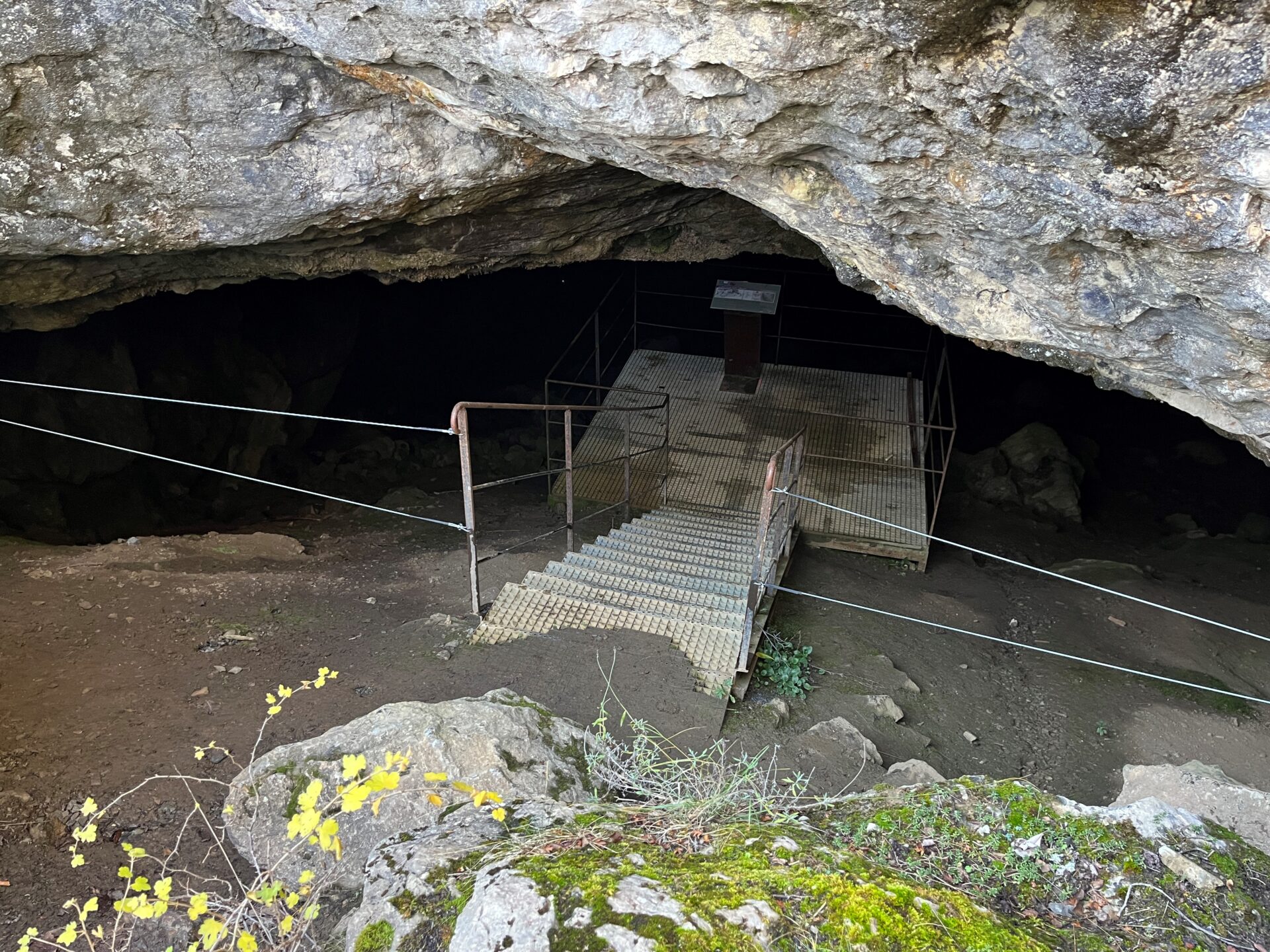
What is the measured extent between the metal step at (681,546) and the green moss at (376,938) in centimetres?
400

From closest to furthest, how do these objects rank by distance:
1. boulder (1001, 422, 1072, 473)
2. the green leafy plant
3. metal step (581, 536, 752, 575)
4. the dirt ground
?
the dirt ground
the green leafy plant
metal step (581, 536, 752, 575)
boulder (1001, 422, 1072, 473)

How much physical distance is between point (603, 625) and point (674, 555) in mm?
1517

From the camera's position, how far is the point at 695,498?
784 centimetres

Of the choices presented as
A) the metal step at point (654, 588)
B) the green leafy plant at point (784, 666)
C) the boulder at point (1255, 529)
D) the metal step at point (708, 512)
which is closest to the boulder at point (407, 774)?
the metal step at point (654, 588)

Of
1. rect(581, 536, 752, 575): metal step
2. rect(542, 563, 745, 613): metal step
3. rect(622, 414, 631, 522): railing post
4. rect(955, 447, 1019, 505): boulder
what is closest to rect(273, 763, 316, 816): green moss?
rect(542, 563, 745, 613): metal step

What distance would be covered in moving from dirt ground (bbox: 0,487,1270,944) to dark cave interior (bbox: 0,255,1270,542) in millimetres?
2071

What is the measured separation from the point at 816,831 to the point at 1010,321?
2677 millimetres

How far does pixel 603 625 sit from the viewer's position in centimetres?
430

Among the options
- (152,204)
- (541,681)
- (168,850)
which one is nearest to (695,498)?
(541,681)

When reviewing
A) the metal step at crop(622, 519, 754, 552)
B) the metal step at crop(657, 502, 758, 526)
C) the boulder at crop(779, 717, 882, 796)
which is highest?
the metal step at crop(622, 519, 754, 552)

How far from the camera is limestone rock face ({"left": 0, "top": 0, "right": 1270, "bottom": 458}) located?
2506 millimetres

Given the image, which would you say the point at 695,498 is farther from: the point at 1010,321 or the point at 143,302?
the point at 143,302

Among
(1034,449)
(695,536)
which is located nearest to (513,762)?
(695,536)

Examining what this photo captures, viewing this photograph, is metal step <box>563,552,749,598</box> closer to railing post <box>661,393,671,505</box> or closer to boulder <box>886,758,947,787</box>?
boulder <box>886,758,947,787</box>
